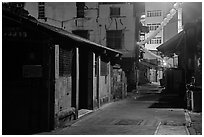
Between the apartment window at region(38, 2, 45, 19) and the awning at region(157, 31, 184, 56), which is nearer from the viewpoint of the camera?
the awning at region(157, 31, 184, 56)

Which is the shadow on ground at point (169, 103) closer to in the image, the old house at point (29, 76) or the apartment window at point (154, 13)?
the old house at point (29, 76)

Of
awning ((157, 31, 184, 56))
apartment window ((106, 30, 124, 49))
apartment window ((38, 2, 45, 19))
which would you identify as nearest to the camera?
awning ((157, 31, 184, 56))

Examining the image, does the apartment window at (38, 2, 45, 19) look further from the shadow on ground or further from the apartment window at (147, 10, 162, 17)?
the apartment window at (147, 10, 162, 17)

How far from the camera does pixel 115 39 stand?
29.7 meters

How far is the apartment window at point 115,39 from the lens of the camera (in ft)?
97.1

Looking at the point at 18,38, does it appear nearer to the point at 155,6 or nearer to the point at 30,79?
the point at 30,79

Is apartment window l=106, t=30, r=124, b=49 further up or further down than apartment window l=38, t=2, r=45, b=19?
further down

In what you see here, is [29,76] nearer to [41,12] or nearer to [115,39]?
[41,12]

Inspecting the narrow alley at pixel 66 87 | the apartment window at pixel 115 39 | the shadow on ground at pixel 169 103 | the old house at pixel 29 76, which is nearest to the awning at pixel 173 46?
the apartment window at pixel 115 39

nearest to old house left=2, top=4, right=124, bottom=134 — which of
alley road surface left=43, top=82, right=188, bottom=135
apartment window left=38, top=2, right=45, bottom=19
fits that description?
alley road surface left=43, top=82, right=188, bottom=135

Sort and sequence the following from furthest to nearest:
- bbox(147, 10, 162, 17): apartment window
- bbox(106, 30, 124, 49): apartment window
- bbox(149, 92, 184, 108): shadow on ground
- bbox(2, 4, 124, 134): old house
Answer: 1. bbox(147, 10, 162, 17): apartment window
2. bbox(106, 30, 124, 49): apartment window
3. bbox(149, 92, 184, 108): shadow on ground
4. bbox(2, 4, 124, 134): old house

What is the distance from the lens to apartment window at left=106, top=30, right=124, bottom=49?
1166 inches

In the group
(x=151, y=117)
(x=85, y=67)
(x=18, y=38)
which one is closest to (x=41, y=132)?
(x=18, y=38)

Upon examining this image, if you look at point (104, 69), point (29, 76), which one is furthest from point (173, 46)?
point (29, 76)
